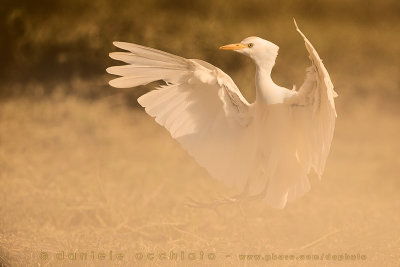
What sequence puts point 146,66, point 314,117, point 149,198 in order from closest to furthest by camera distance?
point 314,117 → point 146,66 → point 149,198

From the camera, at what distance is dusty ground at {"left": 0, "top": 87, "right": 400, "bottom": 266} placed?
2.36m

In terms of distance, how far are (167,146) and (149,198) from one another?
0.67 feet

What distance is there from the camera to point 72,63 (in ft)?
7.95

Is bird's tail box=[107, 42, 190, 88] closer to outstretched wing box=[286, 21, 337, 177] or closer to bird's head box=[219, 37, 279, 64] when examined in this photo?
bird's head box=[219, 37, 279, 64]

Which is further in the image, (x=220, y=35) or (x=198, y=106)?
(x=220, y=35)

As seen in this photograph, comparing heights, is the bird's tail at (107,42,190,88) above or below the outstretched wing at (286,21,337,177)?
above

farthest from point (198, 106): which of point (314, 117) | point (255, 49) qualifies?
point (314, 117)

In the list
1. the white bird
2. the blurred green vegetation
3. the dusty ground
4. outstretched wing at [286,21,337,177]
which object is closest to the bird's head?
the white bird

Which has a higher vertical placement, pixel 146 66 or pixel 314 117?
pixel 146 66

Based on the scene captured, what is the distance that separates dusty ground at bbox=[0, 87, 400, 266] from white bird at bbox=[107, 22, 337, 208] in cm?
14

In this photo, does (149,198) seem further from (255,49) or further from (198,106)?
(255,49)

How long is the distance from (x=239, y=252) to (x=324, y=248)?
310 mm

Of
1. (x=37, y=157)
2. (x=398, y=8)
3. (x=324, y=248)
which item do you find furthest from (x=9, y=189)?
(x=398, y=8)

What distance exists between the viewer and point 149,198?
2385 mm
